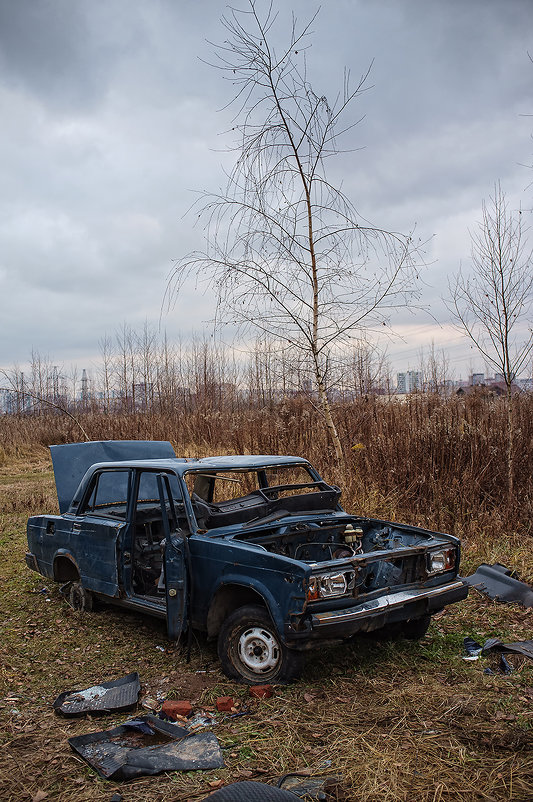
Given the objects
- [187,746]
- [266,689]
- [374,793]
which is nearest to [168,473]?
[266,689]

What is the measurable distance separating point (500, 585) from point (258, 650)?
3.15m

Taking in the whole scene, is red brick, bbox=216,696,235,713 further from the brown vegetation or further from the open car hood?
→ the brown vegetation

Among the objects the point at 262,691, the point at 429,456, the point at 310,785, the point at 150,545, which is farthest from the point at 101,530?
the point at 429,456

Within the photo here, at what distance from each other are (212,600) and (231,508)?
3.26 feet

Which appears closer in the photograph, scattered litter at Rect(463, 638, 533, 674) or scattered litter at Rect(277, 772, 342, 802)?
scattered litter at Rect(277, 772, 342, 802)

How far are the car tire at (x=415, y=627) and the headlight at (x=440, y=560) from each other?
45 centimetres

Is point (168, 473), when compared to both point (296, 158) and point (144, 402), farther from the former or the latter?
point (144, 402)

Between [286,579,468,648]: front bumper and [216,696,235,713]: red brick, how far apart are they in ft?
1.87

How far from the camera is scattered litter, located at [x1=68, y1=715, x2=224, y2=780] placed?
11.0ft

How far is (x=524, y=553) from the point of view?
7.34m

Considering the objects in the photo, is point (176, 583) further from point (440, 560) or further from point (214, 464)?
point (440, 560)

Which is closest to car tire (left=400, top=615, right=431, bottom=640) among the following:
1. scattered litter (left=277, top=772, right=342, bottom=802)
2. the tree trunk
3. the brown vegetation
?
scattered litter (left=277, top=772, right=342, bottom=802)

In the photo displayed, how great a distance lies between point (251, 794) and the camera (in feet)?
8.89

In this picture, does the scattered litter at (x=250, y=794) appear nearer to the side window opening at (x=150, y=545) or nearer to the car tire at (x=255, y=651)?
the car tire at (x=255, y=651)
